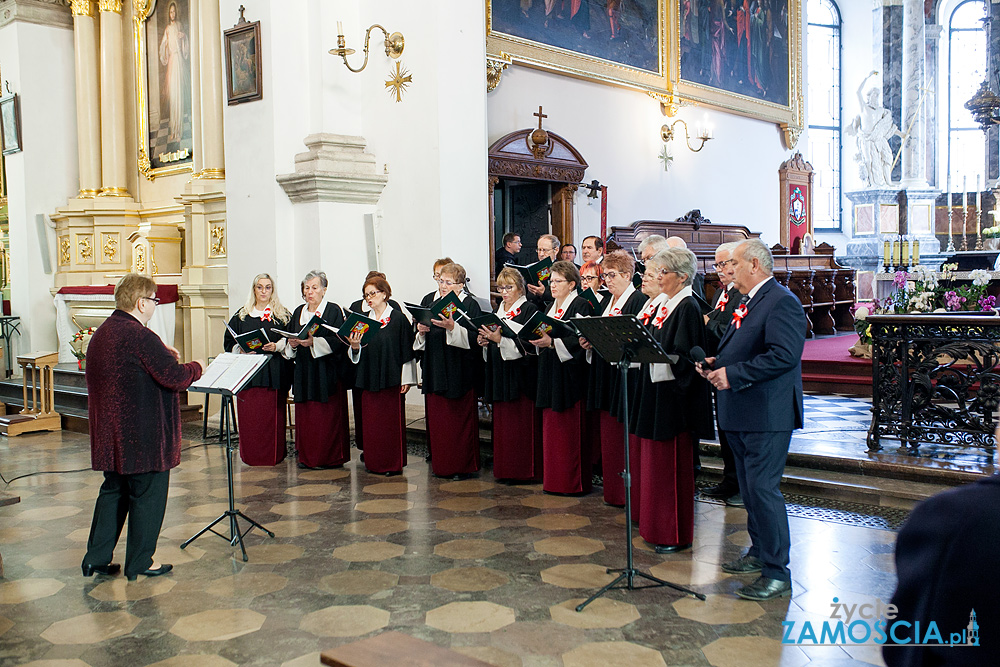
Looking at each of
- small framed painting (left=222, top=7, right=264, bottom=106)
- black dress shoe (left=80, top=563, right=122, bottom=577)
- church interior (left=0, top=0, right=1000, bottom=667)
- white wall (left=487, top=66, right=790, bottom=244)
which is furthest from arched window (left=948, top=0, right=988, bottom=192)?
black dress shoe (left=80, top=563, right=122, bottom=577)

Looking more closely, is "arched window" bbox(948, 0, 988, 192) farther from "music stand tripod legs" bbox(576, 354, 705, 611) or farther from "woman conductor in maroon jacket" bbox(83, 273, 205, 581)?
"woman conductor in maroon jacket" bbox(83, 273, 205, 581)

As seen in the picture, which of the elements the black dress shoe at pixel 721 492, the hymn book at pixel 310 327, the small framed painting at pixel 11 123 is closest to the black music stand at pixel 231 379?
the hymn book at pixel 310 327

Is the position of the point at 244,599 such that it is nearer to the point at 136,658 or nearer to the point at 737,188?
the point at 136,658

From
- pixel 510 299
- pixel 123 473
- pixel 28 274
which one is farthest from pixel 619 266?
pixel 28 274

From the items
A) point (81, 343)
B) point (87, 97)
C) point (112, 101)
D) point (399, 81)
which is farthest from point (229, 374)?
point (87, 97)

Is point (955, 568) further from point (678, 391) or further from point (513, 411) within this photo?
point (513, 411)

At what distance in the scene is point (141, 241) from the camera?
10438mm

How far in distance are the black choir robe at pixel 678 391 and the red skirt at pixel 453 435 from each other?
2136 millimetres

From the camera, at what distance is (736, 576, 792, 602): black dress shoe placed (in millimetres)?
3972

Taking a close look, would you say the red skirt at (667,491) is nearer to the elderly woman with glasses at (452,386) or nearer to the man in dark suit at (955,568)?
the elderly woman with glasses at (452,386)

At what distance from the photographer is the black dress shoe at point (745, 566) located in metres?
4.32

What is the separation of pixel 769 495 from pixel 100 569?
3.34m

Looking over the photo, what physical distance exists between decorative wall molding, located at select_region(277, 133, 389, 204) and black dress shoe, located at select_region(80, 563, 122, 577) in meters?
4.65

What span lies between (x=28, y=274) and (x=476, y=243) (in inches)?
256
